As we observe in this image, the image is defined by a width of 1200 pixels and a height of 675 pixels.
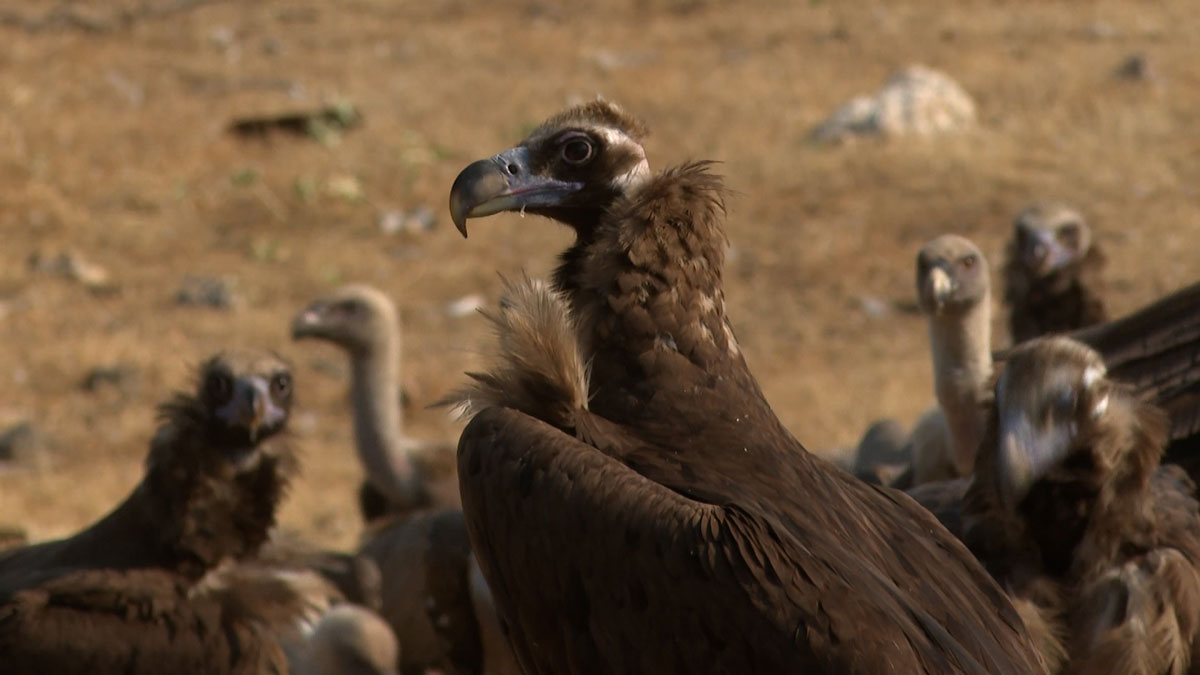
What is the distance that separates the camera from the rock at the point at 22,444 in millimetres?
9383

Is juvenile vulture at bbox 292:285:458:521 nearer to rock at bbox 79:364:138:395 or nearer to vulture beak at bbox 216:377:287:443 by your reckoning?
vulture beak at bbox 216:377:287:443

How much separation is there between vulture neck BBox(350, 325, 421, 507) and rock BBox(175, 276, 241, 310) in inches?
149

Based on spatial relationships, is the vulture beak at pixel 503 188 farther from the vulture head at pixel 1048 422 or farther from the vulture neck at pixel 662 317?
the vulture head at pixel 1048 422

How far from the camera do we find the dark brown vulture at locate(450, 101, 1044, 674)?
3.09m

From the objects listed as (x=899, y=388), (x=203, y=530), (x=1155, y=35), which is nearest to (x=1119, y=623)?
(x=203, y=530)

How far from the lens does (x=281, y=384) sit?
18.5ft

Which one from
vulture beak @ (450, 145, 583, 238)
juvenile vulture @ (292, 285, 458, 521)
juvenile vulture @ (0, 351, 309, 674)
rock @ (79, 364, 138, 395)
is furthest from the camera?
rock @ (79, 364, 138, 395)

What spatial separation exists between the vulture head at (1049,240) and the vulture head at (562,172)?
3841 millimetres

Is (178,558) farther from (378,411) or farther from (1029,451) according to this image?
(378,411)

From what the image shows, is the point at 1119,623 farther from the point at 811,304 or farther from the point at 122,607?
the point at 811,304

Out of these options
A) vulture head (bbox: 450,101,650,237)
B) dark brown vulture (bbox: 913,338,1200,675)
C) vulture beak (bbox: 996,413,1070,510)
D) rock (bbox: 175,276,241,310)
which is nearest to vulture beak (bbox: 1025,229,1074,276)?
dark brown vulture (bbox: 913,338,1200,675)

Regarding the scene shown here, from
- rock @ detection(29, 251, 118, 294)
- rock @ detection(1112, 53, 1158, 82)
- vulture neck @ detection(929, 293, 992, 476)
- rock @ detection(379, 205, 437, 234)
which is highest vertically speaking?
rock @ detection(1112, 53, 1158, 82)

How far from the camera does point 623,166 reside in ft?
12.4

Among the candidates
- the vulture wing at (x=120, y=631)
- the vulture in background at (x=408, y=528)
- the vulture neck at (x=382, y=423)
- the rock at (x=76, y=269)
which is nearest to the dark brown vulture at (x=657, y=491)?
the vulture in background at (x=408, y=528)
